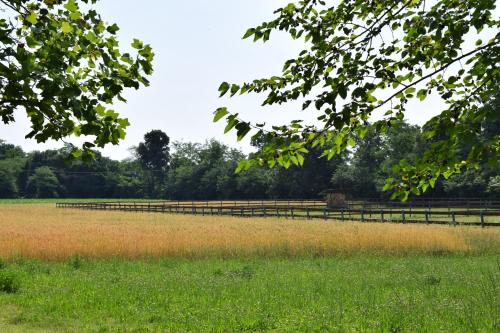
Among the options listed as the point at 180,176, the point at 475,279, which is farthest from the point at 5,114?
the point at 180,176

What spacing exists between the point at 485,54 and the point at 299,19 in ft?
6.50

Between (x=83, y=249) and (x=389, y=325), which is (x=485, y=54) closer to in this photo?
(x=389, y=325)

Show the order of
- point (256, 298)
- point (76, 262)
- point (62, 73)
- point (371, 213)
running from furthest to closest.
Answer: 1. point (371, 213)
2. point (76, 262)
3. point (256, 298)
4. point (62, 73)

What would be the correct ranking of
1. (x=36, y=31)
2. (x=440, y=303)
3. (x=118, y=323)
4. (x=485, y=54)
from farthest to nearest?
(x=440, y=303) < (x=118, y=323) < (x=485, y=54) < (x=36, y=31)

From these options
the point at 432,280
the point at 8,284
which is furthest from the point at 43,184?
the point at 432,280

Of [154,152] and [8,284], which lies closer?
[8,284]

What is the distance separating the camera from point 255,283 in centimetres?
1216

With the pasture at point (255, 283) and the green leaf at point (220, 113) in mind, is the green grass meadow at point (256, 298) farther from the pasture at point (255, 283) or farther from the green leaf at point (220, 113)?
the green leaf at point (220, 113)

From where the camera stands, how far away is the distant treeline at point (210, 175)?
74.2 m

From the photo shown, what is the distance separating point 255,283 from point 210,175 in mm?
97845

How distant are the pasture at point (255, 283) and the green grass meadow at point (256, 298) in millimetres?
29

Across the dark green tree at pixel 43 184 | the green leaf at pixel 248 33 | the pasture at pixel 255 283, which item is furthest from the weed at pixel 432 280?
the dark green tree at pixel 43 184

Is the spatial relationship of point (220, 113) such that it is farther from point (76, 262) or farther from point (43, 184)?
point (43, 184)

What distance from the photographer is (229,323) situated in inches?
331
